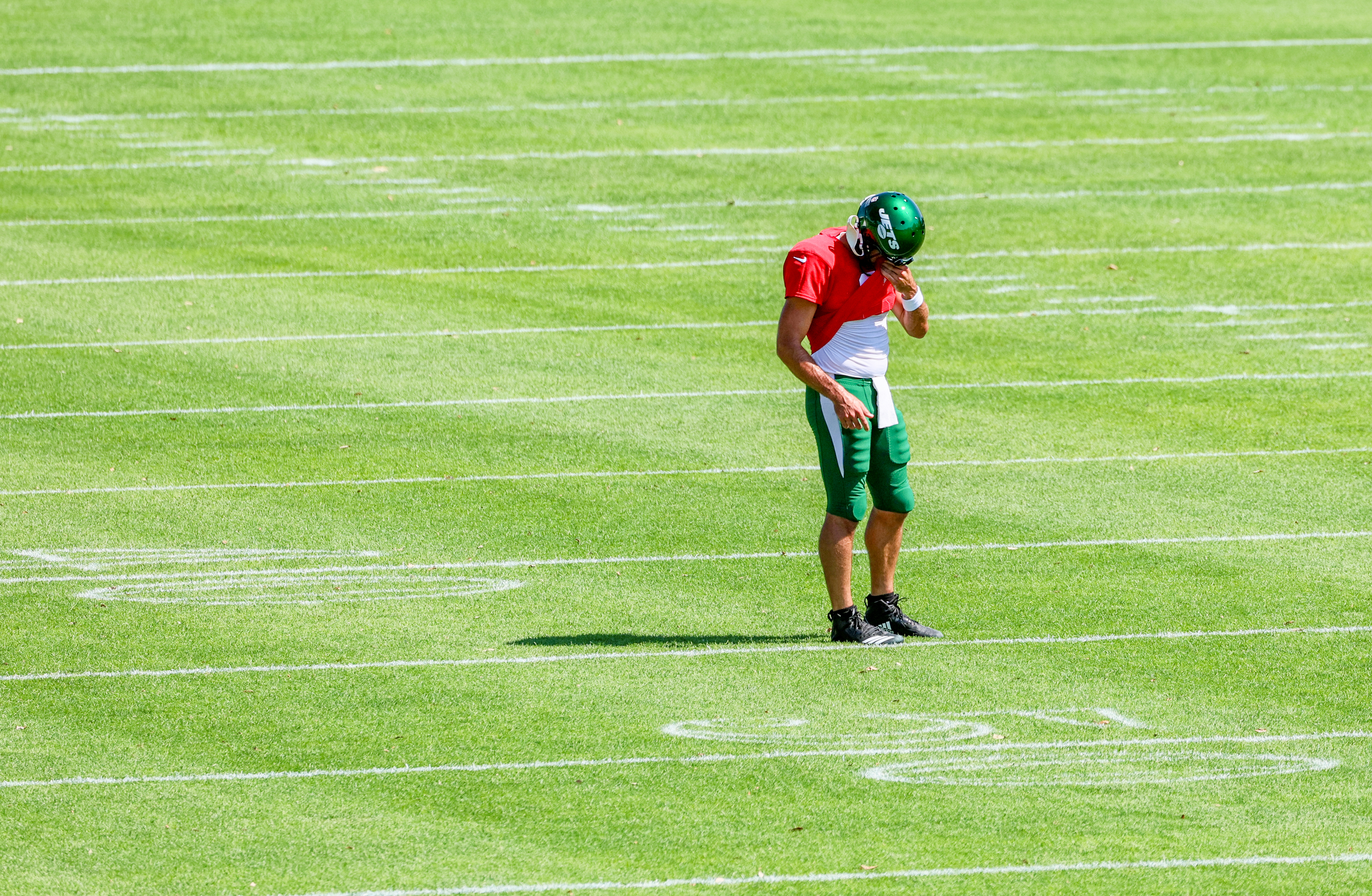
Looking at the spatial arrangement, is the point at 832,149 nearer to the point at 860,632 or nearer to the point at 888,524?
the point at 888,524

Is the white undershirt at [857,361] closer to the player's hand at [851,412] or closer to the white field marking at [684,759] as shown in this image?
the player's hand at [851,412]

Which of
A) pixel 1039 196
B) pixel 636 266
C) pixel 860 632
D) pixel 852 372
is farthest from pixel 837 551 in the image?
pixel 1039 196

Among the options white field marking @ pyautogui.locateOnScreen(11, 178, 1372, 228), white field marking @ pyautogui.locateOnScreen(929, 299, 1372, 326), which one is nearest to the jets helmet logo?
white field marking @ pyautogui.locateOnScreen(929, 299, 1372, 326)

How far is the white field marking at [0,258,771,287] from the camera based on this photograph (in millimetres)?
18359

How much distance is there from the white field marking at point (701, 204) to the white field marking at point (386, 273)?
1.10 m

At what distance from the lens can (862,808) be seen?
8.09 metres

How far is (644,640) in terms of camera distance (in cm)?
1032

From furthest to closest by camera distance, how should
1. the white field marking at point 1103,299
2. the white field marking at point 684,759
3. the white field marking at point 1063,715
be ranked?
the white field marking at point 1103,299 < the white field marking at point 1063,715 < the white field marking at point 684,759

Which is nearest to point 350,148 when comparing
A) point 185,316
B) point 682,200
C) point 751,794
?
point 682,200

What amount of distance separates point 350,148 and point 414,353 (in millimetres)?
6492

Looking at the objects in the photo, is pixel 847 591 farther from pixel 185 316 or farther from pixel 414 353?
pixel 185 316

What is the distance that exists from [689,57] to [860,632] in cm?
1662

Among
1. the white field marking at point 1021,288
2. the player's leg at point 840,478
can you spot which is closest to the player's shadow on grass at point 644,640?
the player's leg at point 840,478

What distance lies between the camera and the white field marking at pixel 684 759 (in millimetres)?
8484
